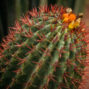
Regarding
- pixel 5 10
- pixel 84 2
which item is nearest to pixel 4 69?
pixel 5 10

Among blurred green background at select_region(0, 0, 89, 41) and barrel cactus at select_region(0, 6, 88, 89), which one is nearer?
barrel cactus at select_region(0, 6, 88, 89)

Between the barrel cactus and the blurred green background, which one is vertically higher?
the blurred green background

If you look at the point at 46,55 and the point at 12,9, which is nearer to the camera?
the point at 46,55

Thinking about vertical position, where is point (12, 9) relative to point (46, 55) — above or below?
above

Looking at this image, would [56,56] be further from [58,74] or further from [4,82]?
[4,82]

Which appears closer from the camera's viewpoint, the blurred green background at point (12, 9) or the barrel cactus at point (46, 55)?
the barrel cactus at point (46, 55)

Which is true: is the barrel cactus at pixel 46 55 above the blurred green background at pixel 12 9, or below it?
below

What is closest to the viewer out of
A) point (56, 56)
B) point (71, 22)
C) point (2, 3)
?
point (56, 56)

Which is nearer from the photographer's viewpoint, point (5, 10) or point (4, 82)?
point (4, 82)
